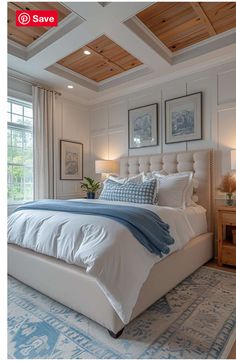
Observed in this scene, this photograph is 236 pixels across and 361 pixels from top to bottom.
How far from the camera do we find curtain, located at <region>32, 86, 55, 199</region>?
12.5 ft

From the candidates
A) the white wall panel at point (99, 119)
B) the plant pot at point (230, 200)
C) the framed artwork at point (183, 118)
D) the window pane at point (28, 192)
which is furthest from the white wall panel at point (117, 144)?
the plant pot at point (230, 200)

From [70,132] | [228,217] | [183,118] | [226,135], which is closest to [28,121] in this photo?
[70,132]

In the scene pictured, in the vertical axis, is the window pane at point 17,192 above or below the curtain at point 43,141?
below

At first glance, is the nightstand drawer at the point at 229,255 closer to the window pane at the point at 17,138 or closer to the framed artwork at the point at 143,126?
the framed artwork at the point at 143,126

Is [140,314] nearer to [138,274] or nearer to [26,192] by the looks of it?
[138,274]

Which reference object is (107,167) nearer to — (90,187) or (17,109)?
(90,187)

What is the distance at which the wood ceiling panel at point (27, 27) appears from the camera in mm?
2418

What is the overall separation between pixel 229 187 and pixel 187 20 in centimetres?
207

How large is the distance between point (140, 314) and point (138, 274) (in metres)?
0.45

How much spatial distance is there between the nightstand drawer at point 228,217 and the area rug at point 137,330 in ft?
2.84

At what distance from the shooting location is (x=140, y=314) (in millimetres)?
1748

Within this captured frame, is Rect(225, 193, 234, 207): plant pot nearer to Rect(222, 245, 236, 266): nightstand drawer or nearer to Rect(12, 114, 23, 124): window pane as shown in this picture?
Rect(222, 245, 236, 266): nightstand drawer

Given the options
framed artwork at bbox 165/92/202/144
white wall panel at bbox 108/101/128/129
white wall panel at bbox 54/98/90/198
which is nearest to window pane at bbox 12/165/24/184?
white wall panel at bbox 54/98/90/198

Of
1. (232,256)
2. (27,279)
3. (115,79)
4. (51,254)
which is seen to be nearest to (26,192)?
(27,279)
